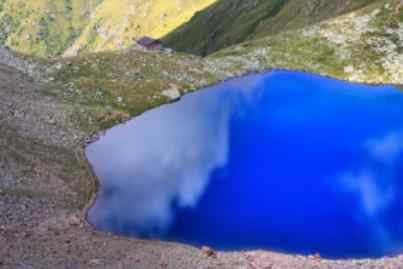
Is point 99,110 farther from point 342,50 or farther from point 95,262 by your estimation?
point 342,50

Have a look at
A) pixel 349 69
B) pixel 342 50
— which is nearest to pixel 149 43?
pixel 342 50

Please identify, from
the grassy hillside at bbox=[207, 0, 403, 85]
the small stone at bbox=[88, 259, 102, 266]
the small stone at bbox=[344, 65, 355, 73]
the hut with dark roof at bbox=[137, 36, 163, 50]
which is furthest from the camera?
the hut with dark roof at bbox=[137, 36, 163, 50]

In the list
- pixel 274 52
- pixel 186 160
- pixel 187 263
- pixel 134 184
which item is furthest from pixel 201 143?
pixel 274 52

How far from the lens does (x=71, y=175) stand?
166ft

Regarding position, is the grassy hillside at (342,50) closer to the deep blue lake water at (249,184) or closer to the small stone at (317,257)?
the deep blue lake water at (249,184)

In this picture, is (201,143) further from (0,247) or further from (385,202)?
(0,247)

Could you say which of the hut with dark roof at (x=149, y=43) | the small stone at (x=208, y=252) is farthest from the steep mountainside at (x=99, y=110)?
the hut with dark roof at (x=149, y=43)

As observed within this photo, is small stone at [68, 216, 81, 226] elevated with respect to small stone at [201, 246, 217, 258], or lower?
elevated

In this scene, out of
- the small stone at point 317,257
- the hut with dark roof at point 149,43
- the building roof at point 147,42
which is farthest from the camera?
the building roof at point 147,42

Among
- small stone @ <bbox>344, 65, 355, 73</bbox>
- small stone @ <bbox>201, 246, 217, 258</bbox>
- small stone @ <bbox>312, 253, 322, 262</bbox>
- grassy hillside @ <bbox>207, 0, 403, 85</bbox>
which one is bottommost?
small stone @ <bbox>312, 253, 322, 262</bbox>

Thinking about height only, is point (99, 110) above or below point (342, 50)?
below

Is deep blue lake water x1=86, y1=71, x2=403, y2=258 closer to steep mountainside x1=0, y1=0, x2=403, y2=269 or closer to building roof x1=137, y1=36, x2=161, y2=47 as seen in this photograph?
steep mountainside x1=0, y1=0, x2=403, y2=269

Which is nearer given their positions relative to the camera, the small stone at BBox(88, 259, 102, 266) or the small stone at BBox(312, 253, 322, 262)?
the small stone at BBox(88, 259, 102, 266)

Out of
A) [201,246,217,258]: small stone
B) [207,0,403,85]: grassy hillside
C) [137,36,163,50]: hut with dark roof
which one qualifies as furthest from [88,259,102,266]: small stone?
[137,36,163,50]: hut with dark roof
